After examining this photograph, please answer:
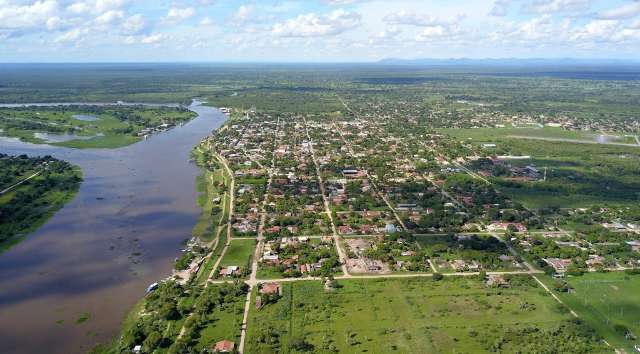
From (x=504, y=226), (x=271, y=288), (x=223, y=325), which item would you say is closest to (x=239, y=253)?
(x=271, y=288)

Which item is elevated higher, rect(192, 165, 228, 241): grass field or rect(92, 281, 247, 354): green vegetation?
rect(192, 165, 228, 241): grass field

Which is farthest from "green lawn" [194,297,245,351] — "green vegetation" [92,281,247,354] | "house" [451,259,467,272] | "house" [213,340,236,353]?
"house" [451,259,467,272]

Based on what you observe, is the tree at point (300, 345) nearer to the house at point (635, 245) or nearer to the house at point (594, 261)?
the house at point (594, 261)

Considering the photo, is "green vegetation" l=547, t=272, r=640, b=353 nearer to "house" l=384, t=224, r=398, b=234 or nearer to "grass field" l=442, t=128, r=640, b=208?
"house" l=384, t=224, r=398, b=234

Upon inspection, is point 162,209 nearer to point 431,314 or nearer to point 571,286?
point 431,314

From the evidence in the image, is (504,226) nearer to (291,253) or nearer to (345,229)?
(345,229)

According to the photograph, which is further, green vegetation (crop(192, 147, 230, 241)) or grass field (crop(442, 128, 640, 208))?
grass field (crop(442, 128, 640, 208))

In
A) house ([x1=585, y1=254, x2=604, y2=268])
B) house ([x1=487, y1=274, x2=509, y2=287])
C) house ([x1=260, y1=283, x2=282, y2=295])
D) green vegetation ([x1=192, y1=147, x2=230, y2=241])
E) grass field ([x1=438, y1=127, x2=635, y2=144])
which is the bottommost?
house ([x1=487, y1=274, x2=509, y2=287])
